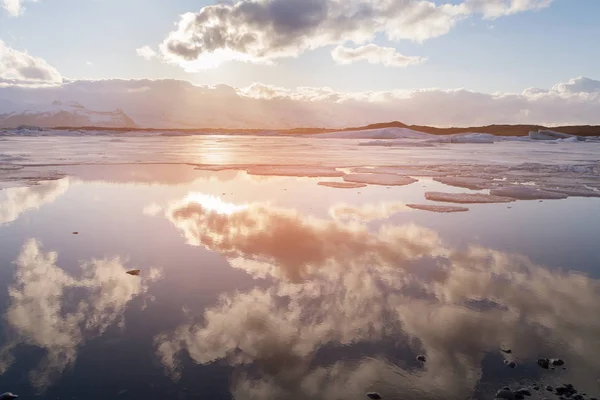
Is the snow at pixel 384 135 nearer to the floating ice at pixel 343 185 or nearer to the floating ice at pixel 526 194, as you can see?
the floating ice at pixel 343 185

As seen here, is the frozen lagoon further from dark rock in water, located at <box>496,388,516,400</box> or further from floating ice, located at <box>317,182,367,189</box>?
floating ice, located at <box>317,182,367,189</box>

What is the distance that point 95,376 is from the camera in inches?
121

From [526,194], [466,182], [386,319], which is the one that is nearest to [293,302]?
[386,319]

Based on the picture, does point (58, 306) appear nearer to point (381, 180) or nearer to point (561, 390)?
point (561, 390)

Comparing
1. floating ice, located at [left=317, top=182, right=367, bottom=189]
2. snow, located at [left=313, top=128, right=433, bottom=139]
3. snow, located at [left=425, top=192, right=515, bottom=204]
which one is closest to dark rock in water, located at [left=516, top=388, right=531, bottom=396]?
snow, located at [left=425, top=192, right=515, bottom=204]

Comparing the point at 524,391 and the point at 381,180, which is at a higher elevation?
the point at 381,180

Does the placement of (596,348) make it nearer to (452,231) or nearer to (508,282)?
(508,282)

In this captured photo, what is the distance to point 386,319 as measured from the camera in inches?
159

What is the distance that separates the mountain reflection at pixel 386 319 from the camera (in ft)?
10.3

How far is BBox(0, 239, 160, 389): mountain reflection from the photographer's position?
11.1 ft

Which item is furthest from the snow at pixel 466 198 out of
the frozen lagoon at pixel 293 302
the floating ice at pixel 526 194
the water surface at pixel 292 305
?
the water surface at pixel 292 305

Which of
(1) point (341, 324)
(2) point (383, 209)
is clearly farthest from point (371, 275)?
(2) point (383, 209)

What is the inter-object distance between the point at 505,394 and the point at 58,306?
419cm

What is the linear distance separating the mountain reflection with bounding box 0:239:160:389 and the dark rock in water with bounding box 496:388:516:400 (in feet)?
10.7
